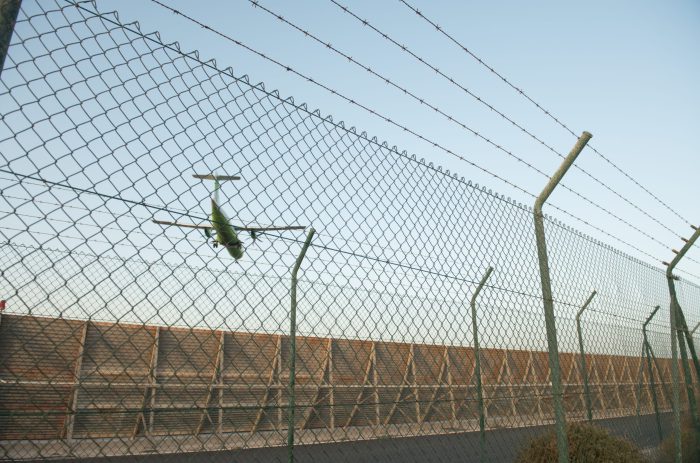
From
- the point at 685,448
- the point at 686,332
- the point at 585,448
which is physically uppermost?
the point at 686,332

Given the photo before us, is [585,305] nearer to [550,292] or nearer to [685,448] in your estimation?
[550,292]

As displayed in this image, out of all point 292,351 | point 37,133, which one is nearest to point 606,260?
point 292,351

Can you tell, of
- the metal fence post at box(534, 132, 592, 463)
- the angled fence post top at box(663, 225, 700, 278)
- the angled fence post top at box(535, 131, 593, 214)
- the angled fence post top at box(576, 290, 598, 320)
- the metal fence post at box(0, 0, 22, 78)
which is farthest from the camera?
the angled fence post top at box(663, 225, 700, 278)

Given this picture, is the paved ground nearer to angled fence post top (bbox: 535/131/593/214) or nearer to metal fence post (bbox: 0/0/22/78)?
angled fence post top (bbox: 535/131/593/214)

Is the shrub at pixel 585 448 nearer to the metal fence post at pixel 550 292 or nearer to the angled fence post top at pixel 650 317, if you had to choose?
the metal fence post at pixel 550 292

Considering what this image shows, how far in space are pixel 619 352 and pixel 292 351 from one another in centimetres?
361

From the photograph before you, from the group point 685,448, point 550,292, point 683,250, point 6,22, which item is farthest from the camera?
point 685,448

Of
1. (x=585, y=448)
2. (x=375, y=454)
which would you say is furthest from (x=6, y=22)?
(x=375, y=454)

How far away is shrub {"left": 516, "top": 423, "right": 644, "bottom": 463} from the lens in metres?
4.36

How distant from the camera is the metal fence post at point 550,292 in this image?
3354mm

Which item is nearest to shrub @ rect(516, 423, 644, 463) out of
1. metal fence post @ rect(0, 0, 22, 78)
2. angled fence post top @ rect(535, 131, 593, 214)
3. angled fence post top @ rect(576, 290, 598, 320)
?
angled fence post top @ rect(576, 290, 598, 320)

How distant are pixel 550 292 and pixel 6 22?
11.3ft

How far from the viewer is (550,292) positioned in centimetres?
363

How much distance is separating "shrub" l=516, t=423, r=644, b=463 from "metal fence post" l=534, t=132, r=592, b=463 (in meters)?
1.21
